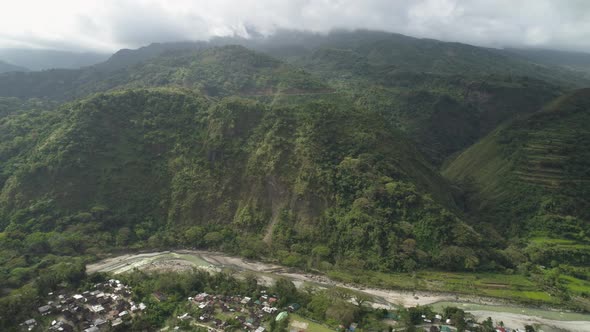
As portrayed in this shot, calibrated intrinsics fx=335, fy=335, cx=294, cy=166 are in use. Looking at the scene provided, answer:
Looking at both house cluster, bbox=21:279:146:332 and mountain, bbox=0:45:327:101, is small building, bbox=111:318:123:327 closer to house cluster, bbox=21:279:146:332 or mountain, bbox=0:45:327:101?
house cluster, bbox=21:279:146:332

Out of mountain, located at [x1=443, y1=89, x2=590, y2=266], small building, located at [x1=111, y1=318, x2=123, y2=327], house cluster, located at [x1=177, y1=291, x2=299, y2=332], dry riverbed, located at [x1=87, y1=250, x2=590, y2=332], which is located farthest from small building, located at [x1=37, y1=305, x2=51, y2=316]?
mountain, located at [x1=443, y1=89, x2=590, y2=266]

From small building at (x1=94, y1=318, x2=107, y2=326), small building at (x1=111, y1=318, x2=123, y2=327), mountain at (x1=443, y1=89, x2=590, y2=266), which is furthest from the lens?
mountain at (x1=443, y1=89, x2=590, y2=266)

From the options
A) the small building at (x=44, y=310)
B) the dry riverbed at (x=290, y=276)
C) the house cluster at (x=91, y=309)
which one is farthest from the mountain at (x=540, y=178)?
the small building at (x=44, y=310)

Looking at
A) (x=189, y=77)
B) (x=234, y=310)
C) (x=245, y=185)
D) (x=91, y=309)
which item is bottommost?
(x=91, y=309)

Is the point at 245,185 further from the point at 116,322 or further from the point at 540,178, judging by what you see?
the point at 540,178

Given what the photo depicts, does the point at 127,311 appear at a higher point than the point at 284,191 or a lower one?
lower

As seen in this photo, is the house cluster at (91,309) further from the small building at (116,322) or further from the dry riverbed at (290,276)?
the dry riverbed at (290,276)

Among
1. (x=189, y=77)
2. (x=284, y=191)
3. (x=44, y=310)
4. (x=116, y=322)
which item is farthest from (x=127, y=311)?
(x=189, y=77)
